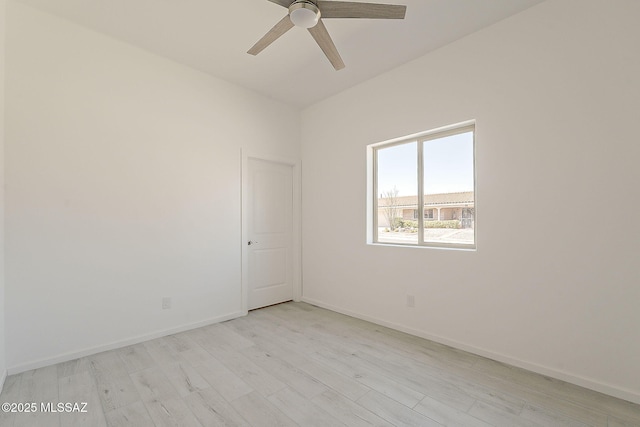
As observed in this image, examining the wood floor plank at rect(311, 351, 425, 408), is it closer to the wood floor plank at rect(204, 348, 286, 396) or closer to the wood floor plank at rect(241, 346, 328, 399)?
the wood floor plank at rect(241, 346, 328, 399)

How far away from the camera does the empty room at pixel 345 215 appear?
2.00 m

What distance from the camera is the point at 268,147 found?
4059 mm

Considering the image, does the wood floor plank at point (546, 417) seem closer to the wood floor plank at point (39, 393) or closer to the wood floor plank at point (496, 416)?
the wood floor plank at point (496, 416)

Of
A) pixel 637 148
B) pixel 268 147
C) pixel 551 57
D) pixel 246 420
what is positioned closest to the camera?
pixel 246 420

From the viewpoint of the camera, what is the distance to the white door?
3.98 meters

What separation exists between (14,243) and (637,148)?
4.66 meters

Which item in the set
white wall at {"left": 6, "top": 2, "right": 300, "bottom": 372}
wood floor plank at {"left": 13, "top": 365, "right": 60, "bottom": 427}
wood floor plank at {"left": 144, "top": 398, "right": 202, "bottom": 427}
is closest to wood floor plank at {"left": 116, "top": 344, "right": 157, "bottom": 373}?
white wall at {"left": 6, "top": 2, "right": 300, "bottom": 372}

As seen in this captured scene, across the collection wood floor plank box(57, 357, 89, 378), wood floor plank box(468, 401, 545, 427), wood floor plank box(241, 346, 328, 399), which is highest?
wood floor plank box(468, 401, 545, 427)

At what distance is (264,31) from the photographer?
2684mm

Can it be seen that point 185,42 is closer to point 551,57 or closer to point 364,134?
point 364,134

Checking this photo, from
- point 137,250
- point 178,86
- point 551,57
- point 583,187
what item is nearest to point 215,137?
point 178,86

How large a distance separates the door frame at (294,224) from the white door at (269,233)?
0.06 m

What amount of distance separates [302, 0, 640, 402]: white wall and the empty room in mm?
16

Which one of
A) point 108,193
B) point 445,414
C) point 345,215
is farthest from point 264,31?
point 445,414
